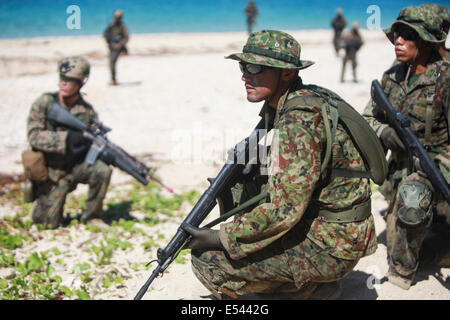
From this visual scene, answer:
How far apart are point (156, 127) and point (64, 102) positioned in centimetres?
441

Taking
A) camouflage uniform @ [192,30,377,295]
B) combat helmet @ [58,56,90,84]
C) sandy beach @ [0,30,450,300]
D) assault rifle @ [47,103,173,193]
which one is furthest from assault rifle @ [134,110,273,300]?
combat helmet @ [58,56,90,84]

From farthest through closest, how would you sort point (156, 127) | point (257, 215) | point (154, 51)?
1. point (154, 51)
2. point (156, 127)
3. point (257, 215)

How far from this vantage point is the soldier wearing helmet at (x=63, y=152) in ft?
16.4

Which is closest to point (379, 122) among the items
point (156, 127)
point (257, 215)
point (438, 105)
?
point (438, 105)

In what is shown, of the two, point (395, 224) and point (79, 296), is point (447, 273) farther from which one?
point (79, 296)

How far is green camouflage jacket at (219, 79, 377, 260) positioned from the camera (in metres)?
2.68

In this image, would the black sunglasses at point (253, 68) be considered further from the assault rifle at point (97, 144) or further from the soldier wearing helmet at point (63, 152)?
the soldier wearing helmet at point (63, 152)

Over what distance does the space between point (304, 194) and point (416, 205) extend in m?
1.33

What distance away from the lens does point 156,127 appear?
9562 millimetres

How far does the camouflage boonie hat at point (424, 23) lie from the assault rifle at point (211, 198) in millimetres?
1620

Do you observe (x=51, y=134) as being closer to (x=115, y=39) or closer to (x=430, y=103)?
(x=430, y=103)

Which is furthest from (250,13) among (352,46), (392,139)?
(392,139)

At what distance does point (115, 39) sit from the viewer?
1397cm
